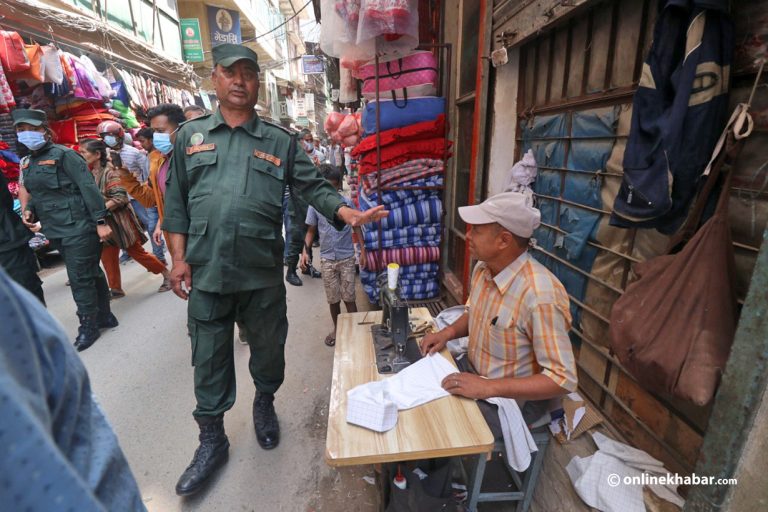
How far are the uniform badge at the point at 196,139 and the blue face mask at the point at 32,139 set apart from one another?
8.16 ft

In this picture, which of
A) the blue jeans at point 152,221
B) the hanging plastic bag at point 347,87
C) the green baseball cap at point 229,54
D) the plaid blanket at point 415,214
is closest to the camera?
the green baseball cap at point 229,54

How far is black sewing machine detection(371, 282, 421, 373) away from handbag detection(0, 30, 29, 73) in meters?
6.40

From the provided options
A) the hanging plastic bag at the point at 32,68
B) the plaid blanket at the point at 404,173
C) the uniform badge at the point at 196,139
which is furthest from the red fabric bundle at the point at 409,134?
the hanging plastic bag at the point at 32,68

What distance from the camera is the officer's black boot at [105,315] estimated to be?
4133 mm

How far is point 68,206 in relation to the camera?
364 centimetres

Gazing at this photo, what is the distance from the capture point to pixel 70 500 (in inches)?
15.6

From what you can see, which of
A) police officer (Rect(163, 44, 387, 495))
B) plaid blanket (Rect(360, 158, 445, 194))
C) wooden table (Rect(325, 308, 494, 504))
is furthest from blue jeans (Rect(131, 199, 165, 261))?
→ wooden table (Rect(325, 308, 494, 504))

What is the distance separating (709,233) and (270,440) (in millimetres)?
2644

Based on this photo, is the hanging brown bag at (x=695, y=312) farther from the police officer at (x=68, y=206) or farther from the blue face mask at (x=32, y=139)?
the blue face mask at (x=32, y=139)

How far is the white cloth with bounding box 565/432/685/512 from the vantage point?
1599 millimetres

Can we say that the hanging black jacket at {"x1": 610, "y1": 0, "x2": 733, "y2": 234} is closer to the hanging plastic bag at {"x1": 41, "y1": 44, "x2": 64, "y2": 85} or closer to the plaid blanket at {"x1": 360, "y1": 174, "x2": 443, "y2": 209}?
the plaid blanket at {"x1": 360, "y1": 174, "x2": 443, "y2": 209}

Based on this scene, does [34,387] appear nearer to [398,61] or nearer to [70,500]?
[70,500]

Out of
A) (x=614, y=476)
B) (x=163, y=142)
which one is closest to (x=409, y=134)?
(x=163, y=142)

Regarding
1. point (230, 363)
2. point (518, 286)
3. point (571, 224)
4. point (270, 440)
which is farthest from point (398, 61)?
point (270, 440)
